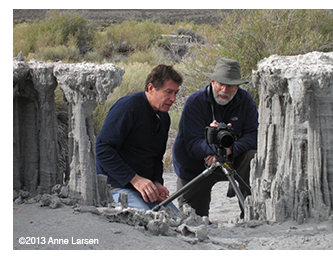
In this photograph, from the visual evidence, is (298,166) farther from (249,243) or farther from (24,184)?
(24,184)

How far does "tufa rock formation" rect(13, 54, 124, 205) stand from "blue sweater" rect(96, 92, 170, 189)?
35 centimetres

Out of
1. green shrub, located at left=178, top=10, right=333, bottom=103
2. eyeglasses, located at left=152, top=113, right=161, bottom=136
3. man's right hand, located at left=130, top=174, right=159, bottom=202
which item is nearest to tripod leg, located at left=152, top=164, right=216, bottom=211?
man's right hand, located at left=130, top=174, right=159, bottom=202

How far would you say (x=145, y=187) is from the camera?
271 centimetres

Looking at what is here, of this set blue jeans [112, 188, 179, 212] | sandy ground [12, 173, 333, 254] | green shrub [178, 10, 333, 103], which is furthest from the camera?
green shrub [178, 10, 333, 103]

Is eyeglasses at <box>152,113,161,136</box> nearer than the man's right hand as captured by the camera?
No

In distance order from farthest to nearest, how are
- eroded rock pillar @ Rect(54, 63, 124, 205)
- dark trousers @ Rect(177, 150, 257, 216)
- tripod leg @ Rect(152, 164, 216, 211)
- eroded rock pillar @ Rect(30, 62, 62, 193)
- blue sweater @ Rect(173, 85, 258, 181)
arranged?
dark trousers @ Rect(177, 150, 257, 216), blue sweater @ Rect(173, 85, 258, 181), tripod leg @ Rect(152, 164, 216, 211), eroded rock pillar @ Rect(30, 62, 62, 193), eroded rock pillar @ Rect(54, 63, 124, 205)

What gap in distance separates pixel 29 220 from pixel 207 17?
860 inches

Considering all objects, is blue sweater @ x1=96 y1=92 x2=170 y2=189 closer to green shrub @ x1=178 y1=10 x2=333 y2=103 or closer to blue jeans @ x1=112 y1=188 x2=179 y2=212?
blue jeans @ x1=112 y1=188 x2=179 y2=212

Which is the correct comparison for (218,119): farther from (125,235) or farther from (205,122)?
(125,235)

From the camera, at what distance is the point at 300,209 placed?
7.33 ft

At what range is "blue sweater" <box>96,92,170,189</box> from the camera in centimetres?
272

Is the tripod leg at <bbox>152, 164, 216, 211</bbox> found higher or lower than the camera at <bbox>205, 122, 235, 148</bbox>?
lower

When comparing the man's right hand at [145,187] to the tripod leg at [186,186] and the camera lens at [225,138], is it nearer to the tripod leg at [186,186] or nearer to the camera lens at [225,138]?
the tripod leg at [186,186]

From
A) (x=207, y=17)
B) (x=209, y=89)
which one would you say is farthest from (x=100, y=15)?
(x=209, y=89)
